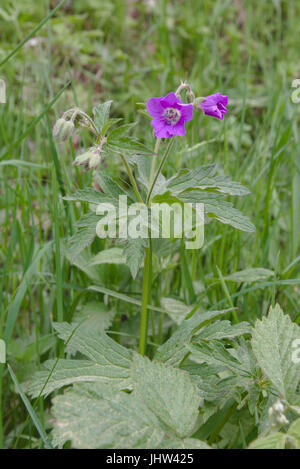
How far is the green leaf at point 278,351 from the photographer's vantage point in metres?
1.21

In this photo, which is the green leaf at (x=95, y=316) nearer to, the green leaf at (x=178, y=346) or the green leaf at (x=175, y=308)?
the green leaf at (x=175, y=308)

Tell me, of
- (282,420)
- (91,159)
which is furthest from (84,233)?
(282,420)

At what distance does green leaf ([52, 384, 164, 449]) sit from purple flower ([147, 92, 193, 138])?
29.8 inches

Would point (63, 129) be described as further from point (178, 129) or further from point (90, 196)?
point (178, 129)

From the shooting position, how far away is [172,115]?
146 cm

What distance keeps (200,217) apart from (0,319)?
30.2 inches

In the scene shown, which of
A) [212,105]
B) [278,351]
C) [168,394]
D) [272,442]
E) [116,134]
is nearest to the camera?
[272,442]

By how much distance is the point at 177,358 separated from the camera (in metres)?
1.44

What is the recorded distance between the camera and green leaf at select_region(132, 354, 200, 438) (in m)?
1.13

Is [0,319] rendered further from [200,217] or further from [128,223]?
[200,217]

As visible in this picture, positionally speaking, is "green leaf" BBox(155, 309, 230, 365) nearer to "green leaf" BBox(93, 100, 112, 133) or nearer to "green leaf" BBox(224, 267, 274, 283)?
"green leaf" BBox(224, 267, 274, 283)

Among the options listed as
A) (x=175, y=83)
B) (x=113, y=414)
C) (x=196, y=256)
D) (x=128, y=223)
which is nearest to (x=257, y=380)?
(x=113, y=414)

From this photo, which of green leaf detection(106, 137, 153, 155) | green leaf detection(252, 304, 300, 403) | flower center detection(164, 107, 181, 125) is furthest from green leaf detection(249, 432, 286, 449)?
flower center detection(164, 107, 181, 125)

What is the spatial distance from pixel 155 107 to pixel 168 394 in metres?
0.81
